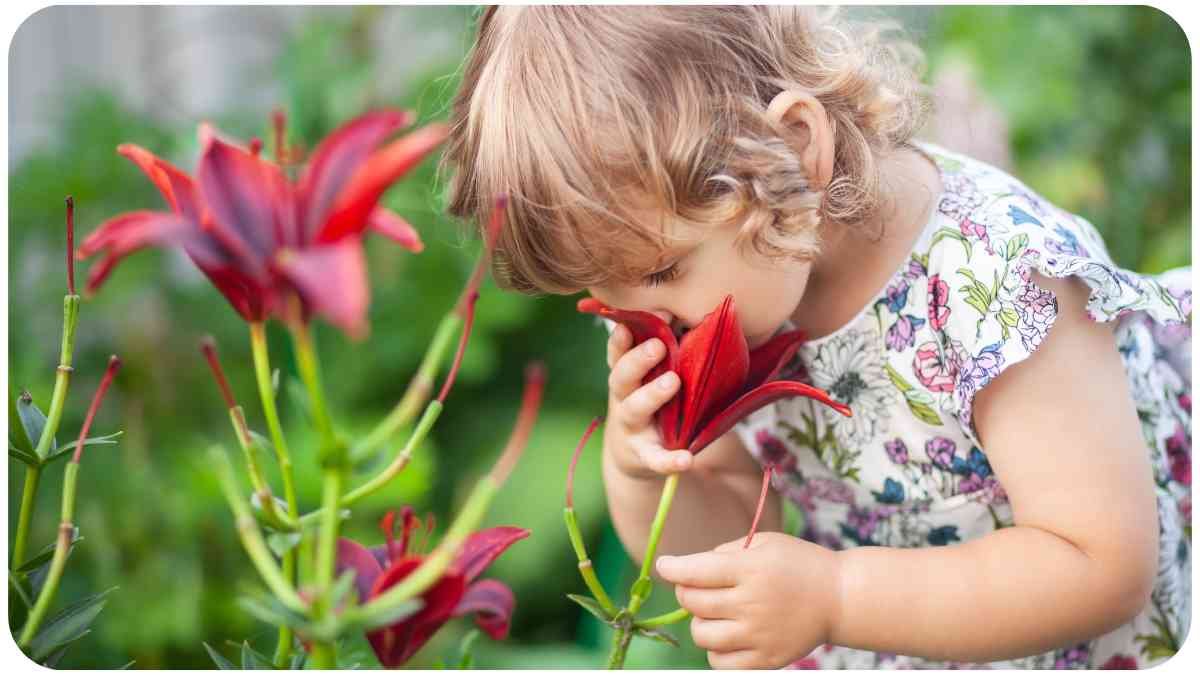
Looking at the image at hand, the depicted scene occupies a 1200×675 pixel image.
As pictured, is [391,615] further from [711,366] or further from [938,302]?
[938,302]

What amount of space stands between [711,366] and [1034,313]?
31 cm

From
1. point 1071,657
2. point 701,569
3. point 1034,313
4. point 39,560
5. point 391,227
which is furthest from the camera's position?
point 1071,657

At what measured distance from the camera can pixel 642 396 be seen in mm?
737

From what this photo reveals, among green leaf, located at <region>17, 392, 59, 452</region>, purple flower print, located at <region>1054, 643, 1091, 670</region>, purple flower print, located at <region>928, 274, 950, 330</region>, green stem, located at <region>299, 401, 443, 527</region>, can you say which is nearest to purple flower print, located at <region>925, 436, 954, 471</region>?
purple flower print, located at <region>928, 274, 950, 330</region>

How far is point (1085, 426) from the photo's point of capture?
838mm

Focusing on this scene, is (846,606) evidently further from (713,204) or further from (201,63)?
(201,63)

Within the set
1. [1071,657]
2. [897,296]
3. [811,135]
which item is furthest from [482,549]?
[1071,657]

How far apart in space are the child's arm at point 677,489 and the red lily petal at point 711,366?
0.26 feet

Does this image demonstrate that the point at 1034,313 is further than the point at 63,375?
Yes

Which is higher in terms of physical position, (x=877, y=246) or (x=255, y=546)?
(x=877, y=246)

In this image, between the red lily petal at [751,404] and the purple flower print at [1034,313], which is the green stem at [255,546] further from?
the purple flower print at [1034,313]

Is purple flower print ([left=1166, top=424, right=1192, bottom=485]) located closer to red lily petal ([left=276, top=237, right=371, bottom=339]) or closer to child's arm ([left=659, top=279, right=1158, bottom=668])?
child's arm ([left=659, top=279, right=1158, bottom=668])

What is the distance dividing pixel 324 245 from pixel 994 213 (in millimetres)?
642

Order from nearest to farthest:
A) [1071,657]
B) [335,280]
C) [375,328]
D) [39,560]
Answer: [335,280] → [39,560] → [1071,657] → [375,328]
